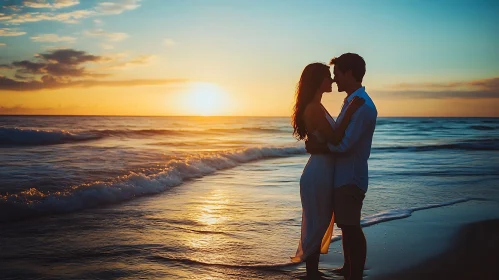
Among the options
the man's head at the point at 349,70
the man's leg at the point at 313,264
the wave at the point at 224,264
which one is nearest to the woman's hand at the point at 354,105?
the man's head at the point at 349,70

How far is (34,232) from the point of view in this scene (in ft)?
22.4

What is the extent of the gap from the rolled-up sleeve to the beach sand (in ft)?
5.71

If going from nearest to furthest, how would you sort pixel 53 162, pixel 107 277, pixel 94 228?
pixel 107 277 → pixel 94 228 → pixel 53 162

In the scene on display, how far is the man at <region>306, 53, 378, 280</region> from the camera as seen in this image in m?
4.08

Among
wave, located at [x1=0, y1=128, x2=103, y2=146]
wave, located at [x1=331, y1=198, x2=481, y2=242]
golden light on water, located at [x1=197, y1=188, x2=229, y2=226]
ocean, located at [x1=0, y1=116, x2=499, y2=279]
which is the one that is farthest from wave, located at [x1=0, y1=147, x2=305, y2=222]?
wave, located at [x1=0, y1=128, x2=103, y2=146]

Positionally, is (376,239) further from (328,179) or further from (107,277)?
(107,277)

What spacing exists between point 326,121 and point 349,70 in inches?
20.4

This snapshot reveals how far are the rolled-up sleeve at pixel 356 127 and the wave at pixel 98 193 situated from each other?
6298 millimetres

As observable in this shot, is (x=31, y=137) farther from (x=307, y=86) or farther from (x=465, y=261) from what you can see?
(x=465, y=261)

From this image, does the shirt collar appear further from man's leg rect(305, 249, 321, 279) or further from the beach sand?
the beach sand

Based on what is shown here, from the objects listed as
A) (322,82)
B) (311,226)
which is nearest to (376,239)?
(311,226)

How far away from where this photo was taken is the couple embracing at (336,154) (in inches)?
162

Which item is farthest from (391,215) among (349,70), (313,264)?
(349,70)

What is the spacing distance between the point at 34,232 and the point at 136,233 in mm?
1575
